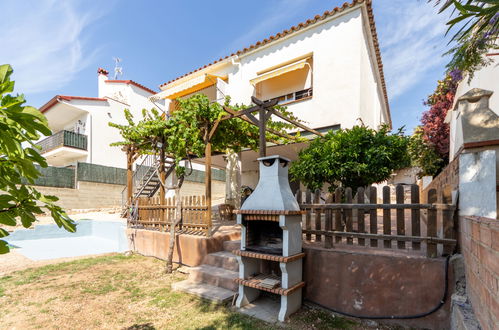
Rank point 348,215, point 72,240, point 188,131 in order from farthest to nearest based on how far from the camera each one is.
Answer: point 72,240, point 188,131, point 348,215

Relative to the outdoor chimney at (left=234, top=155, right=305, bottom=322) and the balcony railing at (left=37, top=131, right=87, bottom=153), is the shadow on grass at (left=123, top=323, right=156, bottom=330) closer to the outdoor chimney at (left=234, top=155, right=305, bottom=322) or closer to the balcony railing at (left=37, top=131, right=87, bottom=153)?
the outdoor chimney at (left=234, top=155, right=305, bottom=322)

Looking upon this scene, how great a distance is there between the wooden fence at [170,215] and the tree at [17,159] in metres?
5.07

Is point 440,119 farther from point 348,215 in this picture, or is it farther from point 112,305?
point 112,305

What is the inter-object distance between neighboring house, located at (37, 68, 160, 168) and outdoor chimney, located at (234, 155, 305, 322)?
1739 cm

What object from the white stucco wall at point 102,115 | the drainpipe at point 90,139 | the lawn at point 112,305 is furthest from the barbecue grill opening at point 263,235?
the drainpipe at point 90,139

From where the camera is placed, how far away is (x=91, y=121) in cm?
1919

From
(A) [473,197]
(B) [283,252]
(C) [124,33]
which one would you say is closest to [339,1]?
(C) [124,33]

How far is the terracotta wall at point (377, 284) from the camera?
3.28 metres

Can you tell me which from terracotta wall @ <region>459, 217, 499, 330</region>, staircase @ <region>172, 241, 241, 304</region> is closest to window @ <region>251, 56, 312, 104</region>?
staircase @ <region>172, 241, 241, 304</region>

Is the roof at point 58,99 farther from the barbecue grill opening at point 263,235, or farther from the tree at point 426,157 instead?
the tree at point 426,157

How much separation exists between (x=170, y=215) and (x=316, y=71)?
300 inches

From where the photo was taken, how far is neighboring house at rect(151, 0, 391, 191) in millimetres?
9164

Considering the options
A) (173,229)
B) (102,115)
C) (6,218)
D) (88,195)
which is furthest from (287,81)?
(102,115)

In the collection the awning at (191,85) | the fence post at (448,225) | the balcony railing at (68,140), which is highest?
the awning at (191,85)
